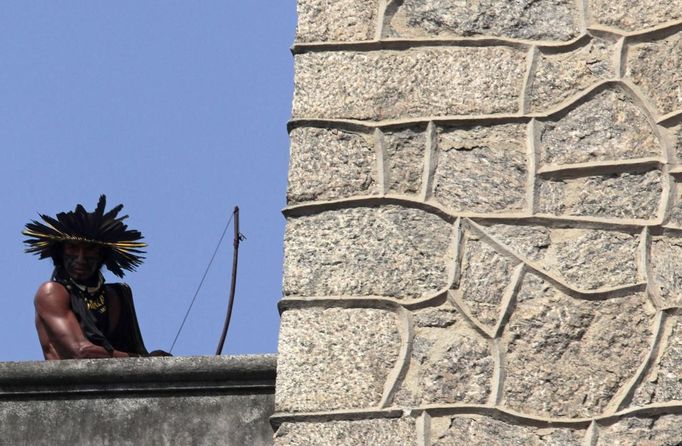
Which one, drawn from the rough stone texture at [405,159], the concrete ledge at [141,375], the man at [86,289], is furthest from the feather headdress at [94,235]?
the rough stone texture at [405,159]

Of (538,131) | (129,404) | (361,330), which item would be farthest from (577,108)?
(129,404)

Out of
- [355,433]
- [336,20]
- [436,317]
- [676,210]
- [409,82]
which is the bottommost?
[355,433]

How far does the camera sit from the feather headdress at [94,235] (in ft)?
19.7

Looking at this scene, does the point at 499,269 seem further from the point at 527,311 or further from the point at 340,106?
the point at 340,106

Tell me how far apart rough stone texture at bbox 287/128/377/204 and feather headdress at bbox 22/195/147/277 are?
2090 millimetres

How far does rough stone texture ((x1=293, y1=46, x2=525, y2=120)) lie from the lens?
4.03 m

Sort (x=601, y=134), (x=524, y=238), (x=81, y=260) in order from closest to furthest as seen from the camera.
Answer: (x=524, y=238), (x=601, y=134), (x=81, y=260)

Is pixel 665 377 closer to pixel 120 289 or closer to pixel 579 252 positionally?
pixel 579 252

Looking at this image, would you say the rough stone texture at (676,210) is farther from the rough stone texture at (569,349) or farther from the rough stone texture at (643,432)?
the rough stone texture at (643,432)

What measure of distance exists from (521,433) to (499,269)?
373mm

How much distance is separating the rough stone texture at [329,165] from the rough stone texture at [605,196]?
39cm

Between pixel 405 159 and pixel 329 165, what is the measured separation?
17cm

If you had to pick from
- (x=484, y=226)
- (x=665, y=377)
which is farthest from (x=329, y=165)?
(x=665, y=377)

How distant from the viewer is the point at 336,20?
164 inches
